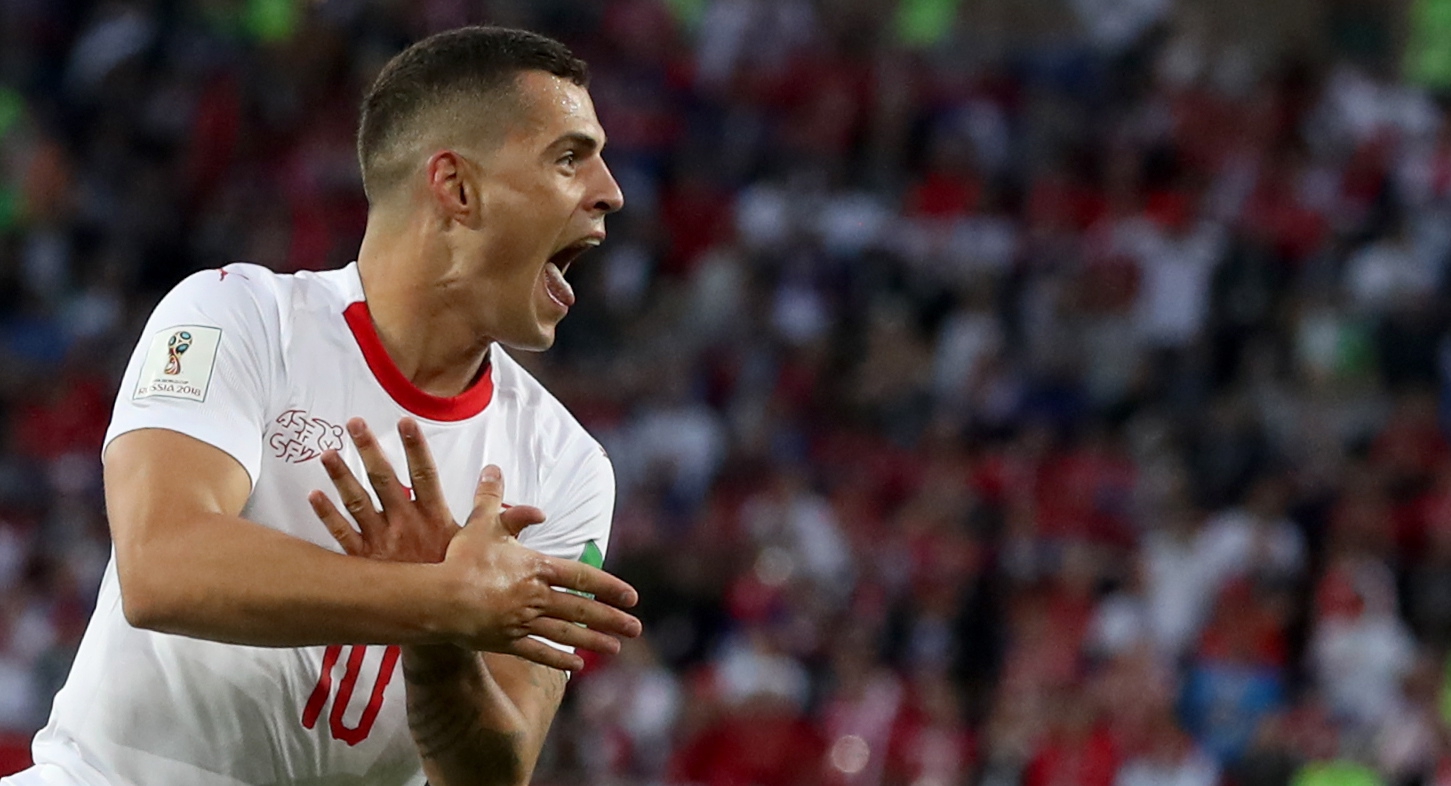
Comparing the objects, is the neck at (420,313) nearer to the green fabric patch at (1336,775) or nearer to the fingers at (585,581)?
the fingers at (585,581)

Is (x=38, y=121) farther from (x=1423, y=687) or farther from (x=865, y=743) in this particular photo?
(x=1423, y=687)

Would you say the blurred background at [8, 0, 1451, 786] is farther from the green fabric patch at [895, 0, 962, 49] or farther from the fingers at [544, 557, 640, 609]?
the fingers at [544, 557, 640, 609]

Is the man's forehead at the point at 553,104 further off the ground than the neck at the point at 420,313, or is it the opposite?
the man's forehead at the point at 553,104

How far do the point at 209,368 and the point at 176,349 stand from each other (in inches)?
2.9

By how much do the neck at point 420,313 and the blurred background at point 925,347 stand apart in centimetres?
665

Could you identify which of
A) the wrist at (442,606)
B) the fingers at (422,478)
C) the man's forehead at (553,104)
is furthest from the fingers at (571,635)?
the man's forehead at (553,104)

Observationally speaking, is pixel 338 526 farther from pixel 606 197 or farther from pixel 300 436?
pixel 606 197

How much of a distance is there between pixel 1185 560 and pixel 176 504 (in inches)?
335

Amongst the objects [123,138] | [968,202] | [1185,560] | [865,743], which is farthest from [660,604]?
[123,138]

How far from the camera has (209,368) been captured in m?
3.18

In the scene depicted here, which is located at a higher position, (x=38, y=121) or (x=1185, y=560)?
(x=38, y=121)

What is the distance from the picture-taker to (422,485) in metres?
3.03

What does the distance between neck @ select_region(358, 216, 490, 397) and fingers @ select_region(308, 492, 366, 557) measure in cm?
58

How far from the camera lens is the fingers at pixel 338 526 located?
2.99 metres
